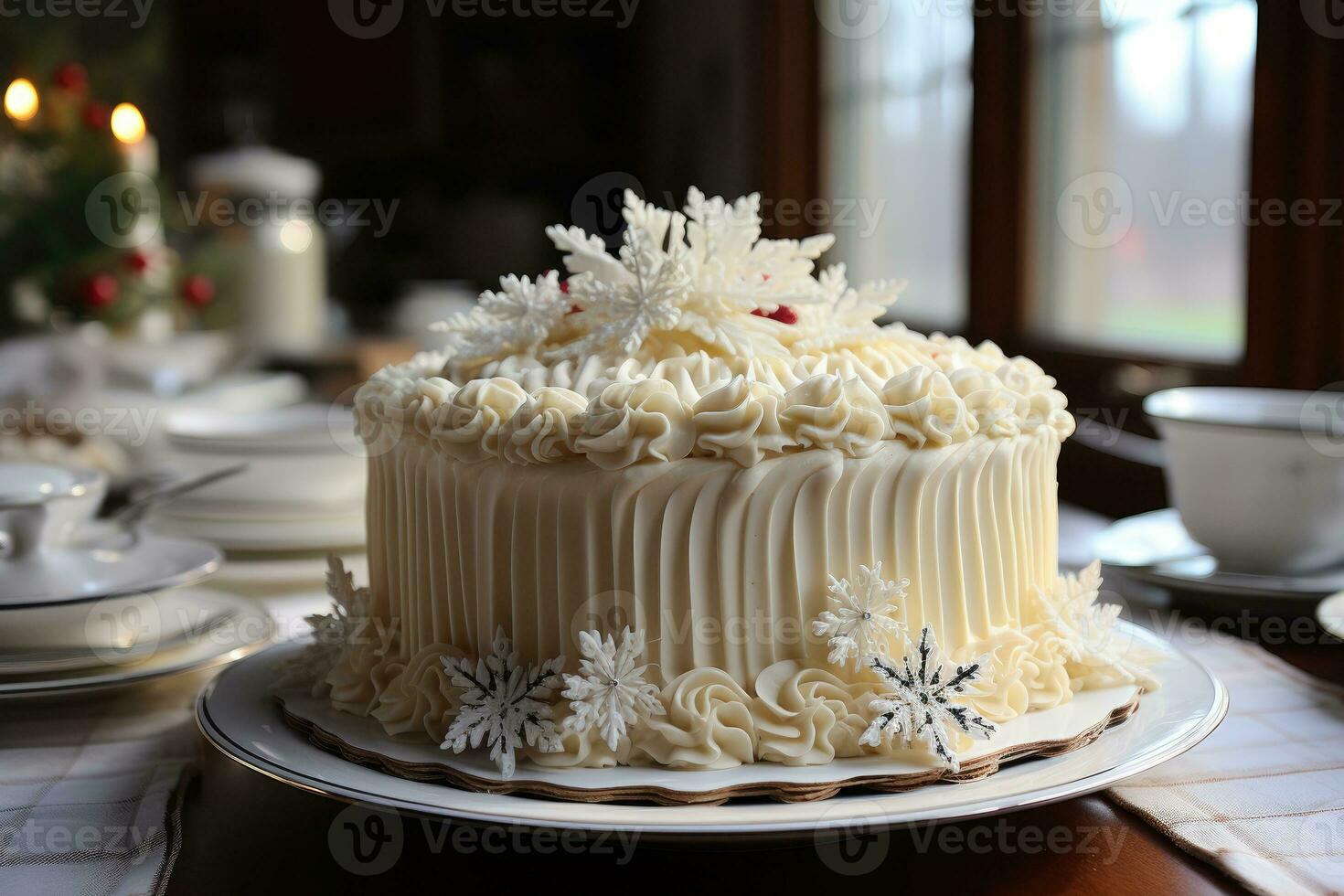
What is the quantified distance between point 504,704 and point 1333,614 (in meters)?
0.74

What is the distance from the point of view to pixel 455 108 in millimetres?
5562

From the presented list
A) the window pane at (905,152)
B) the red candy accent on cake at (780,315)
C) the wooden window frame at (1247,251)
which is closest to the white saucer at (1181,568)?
the wooden window frame at (1247,251)

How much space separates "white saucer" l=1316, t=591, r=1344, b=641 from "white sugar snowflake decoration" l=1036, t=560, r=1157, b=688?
0.20 m

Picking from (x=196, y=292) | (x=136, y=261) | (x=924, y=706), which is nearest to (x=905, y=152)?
(x=196, y=292)

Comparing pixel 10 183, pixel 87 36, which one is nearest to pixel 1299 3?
pixel 10 183

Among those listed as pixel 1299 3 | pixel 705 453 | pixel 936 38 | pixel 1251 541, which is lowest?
pixel 1251 541

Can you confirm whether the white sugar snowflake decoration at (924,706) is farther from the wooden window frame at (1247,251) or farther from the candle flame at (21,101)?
the candle flame at (21,101)

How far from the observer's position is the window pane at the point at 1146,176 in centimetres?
191

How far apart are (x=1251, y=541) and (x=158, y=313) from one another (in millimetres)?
1926

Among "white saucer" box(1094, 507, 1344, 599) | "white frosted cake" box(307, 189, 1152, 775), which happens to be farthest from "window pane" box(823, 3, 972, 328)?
"white frosted cake" box(307, 189, 1152, 775)

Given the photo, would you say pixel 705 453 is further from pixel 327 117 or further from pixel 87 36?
pixel 87 36

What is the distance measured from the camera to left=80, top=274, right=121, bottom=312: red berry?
2258mm

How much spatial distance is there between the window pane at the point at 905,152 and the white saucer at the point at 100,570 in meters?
1.96

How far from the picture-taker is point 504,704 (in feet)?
2.81
